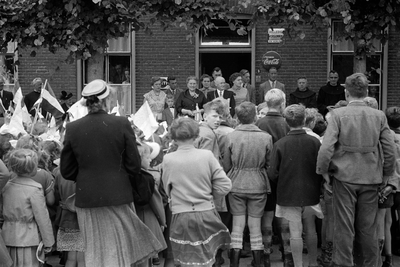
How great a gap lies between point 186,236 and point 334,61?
10.3 m

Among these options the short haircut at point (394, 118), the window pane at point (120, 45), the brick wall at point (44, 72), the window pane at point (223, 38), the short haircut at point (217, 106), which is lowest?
the short haircut at point (394, 118)

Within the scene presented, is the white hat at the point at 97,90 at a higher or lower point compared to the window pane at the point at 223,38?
lower

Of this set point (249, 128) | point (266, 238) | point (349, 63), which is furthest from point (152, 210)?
point (349, 63)

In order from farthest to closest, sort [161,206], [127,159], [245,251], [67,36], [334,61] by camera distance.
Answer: [334,61], [67,36], [245,251], [161,206], [127,159]

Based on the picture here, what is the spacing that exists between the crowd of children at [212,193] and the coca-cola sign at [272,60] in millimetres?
6814

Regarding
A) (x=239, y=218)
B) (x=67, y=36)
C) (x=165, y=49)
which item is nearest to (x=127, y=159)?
(x=239, y=218)

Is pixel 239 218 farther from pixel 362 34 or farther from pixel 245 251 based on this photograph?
pixel 362 34

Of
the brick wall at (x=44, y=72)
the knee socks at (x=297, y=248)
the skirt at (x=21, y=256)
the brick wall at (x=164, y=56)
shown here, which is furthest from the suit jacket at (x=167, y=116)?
the skirt at (x=21, y=256)

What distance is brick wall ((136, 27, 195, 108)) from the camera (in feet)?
52.7

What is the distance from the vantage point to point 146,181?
21.3ft

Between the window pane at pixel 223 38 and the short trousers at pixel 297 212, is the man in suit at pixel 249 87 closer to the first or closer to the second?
the window pane at pixel 223 38

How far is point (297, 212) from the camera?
24.5 feet

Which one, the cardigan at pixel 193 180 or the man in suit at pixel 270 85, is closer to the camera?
the cardigan at pixel 193 180

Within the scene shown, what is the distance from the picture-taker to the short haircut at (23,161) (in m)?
6.84
